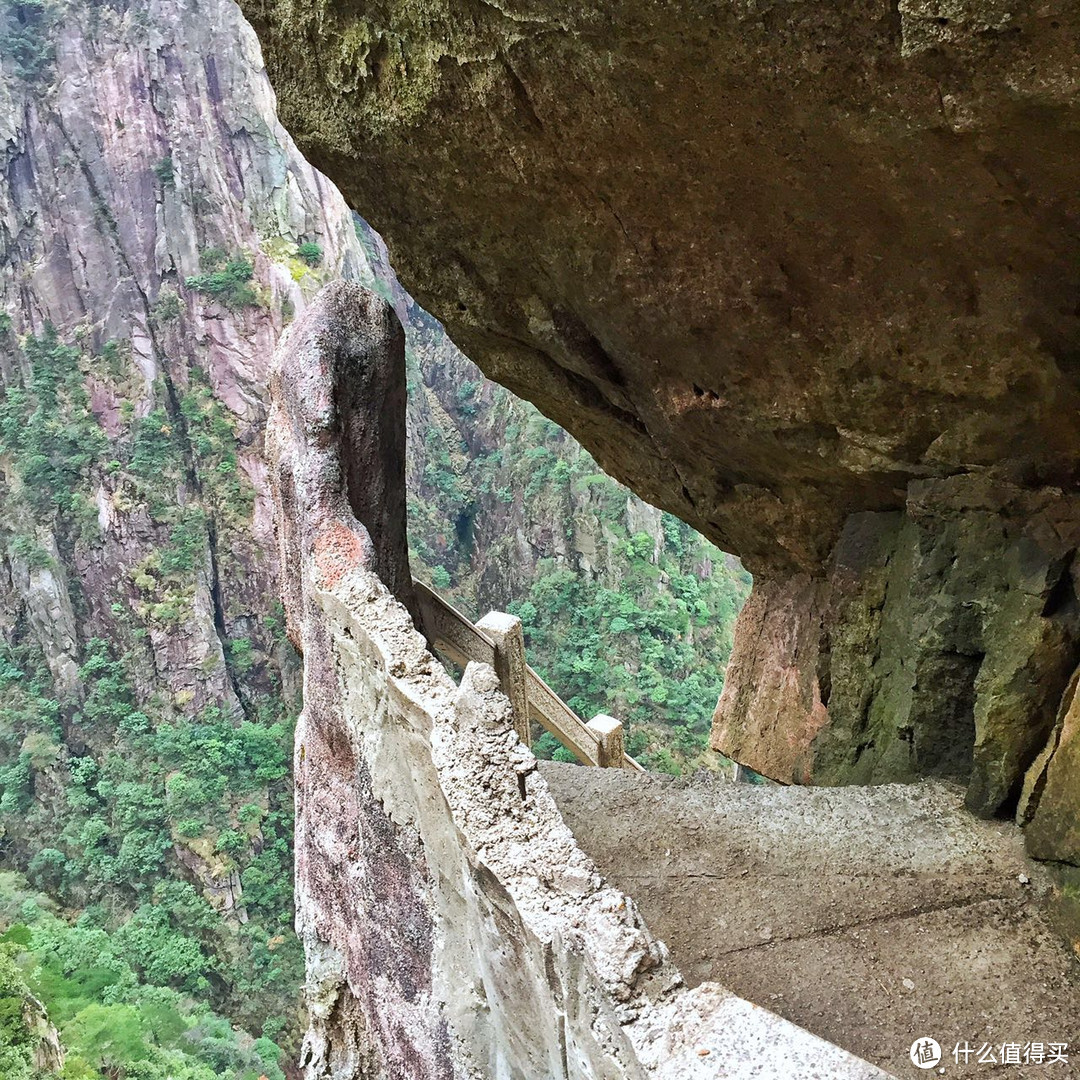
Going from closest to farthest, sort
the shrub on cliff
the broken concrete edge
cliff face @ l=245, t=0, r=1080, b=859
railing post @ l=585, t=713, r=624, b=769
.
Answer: the broken concrete edge, cliff face @ l=245, t=0, r=1080, b=859, railing post @ l=585, t=713, r=624, b=769, the shrub on cliff

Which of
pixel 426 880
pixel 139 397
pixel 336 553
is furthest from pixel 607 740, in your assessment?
pixel 139 397

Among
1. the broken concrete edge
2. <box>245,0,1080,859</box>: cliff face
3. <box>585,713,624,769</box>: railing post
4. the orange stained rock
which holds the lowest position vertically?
<box>585,713,624,769</box>: railing post

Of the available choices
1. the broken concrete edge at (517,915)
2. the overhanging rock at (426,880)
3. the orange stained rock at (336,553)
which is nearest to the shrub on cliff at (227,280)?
the overhanging rock at (426,880)

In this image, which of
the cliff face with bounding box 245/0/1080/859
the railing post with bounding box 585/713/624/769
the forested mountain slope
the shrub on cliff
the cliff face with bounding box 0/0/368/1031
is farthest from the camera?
the shrub on cliff

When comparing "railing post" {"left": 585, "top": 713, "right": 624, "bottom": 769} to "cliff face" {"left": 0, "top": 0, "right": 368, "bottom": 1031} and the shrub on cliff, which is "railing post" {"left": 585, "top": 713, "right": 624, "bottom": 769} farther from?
the shrub on cliff

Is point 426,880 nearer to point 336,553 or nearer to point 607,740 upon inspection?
point 336,553

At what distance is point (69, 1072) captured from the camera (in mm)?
11727

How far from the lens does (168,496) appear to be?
2612 centimetres

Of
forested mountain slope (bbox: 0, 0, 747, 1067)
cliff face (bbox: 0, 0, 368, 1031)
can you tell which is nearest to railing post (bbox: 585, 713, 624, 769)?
forested mountain slope (bbox: 0, 0, 747, 1067)

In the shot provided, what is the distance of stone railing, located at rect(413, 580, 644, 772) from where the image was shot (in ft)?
18.8

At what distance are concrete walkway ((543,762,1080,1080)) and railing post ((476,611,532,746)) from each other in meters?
2.72

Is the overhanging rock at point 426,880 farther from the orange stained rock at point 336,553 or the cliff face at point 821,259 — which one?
the cliff face at point 821,259

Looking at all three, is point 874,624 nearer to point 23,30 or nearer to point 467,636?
point 467,636

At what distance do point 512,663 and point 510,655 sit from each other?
0.08 m
